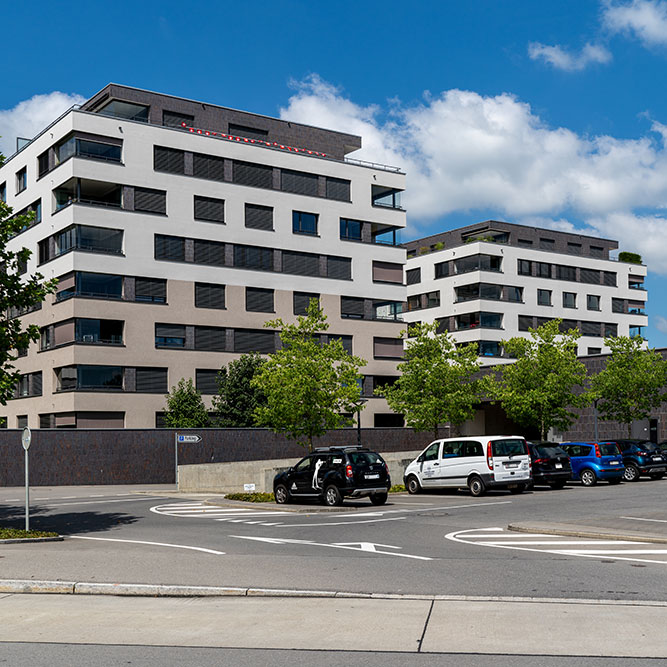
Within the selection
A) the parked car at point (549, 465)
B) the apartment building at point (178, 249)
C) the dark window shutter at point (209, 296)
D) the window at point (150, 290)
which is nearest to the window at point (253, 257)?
→ the apartment building at point (178, 249)

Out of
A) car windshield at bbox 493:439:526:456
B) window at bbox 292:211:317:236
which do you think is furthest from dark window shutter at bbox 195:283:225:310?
car windshield at bbox 493:439:526:456

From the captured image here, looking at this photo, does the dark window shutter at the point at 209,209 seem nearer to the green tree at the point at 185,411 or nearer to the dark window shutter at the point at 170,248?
the dark window shutter at the point at 170,248

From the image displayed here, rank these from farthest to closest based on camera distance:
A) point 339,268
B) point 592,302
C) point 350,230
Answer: point 592,302 → point 350,230 → point 339,268

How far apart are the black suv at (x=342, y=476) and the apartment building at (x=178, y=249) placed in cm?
2598

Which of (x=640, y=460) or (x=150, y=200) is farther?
(x=150, y=200)

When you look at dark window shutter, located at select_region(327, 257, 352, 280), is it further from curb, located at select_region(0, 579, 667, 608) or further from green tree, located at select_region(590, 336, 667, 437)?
curb, located at select_region(0, 579, 667, 608)

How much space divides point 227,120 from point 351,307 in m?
14.8

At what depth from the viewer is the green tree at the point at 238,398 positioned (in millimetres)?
50844

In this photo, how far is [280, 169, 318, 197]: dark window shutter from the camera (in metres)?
59.1

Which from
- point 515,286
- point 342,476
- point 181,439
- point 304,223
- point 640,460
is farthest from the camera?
point 515,286

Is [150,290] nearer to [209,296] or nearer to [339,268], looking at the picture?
[209,296]

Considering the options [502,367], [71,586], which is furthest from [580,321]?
[71,586]

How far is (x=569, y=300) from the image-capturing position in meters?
86.2

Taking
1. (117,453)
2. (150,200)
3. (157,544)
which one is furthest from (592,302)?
(157,544)
